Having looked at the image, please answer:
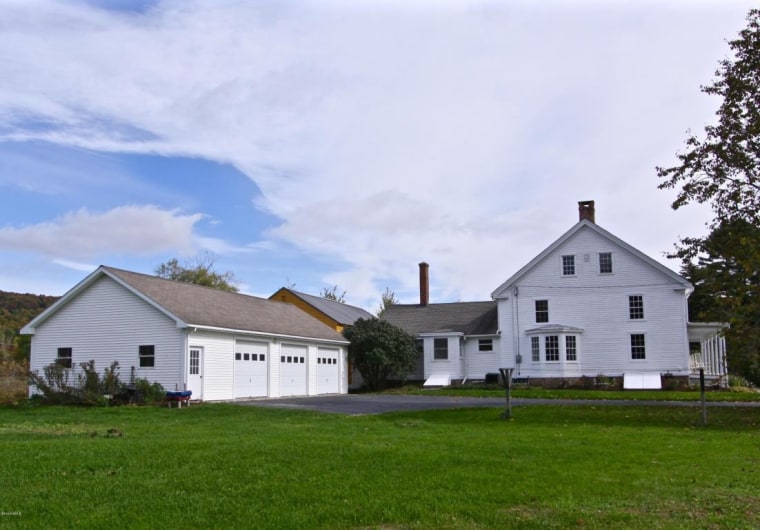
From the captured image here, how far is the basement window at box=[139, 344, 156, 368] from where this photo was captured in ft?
87.9

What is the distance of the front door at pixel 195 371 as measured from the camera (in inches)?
1038

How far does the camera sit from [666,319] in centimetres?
3678

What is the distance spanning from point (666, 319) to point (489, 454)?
28.9 metres

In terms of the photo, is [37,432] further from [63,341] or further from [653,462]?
[63,341]

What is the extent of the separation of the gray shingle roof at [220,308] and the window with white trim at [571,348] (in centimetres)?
1226

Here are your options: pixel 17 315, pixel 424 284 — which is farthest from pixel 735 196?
pixel 17 315

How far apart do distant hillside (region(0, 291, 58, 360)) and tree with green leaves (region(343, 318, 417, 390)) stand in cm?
2210

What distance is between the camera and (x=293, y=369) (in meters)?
33.6

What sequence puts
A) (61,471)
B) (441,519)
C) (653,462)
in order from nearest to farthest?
(441,519) < (61,471) < (653,462)

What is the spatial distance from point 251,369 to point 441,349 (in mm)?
14920

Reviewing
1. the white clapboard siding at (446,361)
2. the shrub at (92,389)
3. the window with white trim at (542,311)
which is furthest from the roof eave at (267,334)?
the window with white trim at (542,311)

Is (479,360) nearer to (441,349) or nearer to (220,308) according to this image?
(441,349)

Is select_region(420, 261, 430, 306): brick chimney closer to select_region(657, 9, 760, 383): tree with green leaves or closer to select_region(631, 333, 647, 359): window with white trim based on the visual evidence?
select_region(631, 333, 647, 359): window with white trim

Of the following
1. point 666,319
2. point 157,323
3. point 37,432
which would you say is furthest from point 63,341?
point 666,319
